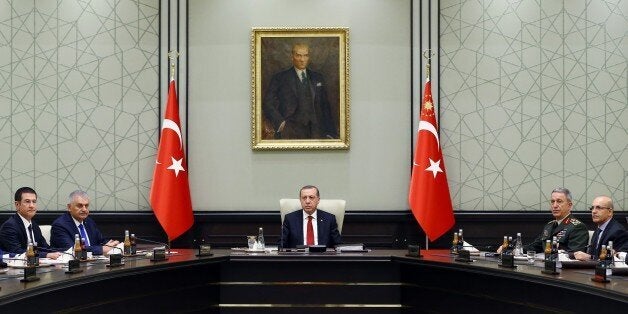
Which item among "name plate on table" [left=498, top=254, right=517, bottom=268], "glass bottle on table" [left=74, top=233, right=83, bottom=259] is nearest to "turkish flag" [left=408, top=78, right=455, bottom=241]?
"name plate on table" [left=498, top=254, right=517, bottom=268]

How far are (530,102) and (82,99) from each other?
4165 millimetres

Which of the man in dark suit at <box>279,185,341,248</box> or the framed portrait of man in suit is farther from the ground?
the framed portrait of man in suit

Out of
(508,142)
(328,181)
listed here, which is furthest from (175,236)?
(508,142)

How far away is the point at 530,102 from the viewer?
743 centimetres

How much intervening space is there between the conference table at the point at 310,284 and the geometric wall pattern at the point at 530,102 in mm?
1736

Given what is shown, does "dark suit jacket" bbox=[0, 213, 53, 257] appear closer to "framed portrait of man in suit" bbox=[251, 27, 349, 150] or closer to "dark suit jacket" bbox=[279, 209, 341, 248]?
"dark suit jacket" bbox=[279, 209, 341, 248]

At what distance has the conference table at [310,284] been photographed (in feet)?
14.3

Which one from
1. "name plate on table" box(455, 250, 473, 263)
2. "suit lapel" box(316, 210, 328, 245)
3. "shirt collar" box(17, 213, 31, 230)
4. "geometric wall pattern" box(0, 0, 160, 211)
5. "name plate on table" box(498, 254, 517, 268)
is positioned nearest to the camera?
"name plate on table" box(498, 254, 517, 268)

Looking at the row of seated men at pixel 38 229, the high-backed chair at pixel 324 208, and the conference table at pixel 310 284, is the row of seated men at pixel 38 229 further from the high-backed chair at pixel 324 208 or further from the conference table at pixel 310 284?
the high-backed chair at pixel 324 208

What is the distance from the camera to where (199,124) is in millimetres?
7461

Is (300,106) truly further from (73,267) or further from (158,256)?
(73,267)

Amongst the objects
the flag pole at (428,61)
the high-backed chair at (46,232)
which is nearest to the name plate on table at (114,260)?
the high-backed chair at (46,232)

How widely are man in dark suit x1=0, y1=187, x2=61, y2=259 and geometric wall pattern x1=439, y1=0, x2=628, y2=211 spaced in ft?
12.2

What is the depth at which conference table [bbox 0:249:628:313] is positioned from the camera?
14.3ft
